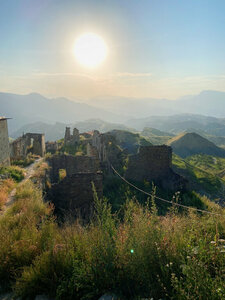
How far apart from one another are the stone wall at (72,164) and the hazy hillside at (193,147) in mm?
80429

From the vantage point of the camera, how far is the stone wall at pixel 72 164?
17.1 meters

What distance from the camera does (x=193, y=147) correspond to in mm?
99125

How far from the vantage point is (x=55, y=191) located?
11133 mm

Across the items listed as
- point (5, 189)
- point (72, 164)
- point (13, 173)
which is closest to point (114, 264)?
point (5, 189)

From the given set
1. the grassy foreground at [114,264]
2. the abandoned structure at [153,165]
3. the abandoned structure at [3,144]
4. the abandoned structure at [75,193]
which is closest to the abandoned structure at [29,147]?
the abandoned structure at [3,144]

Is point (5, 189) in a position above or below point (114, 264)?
below

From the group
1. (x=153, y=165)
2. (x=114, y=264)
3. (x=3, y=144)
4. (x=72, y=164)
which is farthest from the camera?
(x=153, y=165)

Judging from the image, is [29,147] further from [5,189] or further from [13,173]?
[5,189]

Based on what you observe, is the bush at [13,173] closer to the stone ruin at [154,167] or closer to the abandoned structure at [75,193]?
the abandoned structure at [75,193]

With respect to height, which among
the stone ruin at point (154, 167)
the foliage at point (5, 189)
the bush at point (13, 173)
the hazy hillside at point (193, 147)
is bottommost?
the hazy hillside at point (193, 147)

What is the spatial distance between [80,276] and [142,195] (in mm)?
12327

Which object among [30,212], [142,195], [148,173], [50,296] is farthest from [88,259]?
[148,173]

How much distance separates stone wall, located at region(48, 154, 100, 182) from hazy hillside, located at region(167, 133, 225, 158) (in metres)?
80.4

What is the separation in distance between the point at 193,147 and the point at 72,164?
8994 cm
